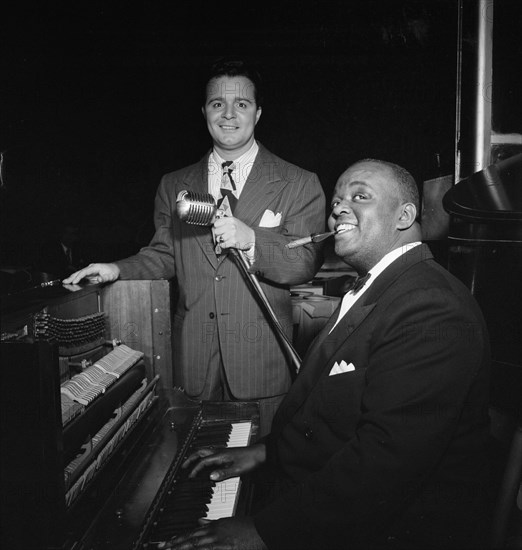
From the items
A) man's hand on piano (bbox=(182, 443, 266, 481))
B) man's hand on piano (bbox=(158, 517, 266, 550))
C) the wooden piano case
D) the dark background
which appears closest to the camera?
the wooden piano case

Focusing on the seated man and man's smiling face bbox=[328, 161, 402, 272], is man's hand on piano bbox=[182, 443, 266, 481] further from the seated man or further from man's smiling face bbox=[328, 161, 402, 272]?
man's smiling face bbox=[328, 161, 402, 272]

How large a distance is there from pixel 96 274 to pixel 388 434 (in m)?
1.53

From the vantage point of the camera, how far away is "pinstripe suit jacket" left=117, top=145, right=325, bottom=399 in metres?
2.98

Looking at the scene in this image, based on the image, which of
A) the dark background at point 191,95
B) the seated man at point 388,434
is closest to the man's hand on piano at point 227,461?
the seated man at point 388,434

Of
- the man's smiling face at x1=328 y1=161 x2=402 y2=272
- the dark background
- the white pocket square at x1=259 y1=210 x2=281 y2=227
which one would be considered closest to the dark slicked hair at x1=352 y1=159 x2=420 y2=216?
the man's smiling face at x1=328 y1=161 x2=402 y2=272

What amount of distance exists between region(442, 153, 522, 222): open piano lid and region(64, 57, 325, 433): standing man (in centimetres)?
80

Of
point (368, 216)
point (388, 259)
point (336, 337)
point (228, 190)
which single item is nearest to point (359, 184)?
point (368, 216)

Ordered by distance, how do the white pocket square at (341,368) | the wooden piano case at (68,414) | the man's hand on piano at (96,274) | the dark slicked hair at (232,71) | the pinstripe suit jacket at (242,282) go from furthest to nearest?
the dark slicked hair at (232,71), the pinstripe suit jacket at (242,282), the man's hand on piano at (96,274), the white pocket square at (341,368), the wooden piano case at (68,414)

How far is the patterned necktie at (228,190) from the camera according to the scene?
310 centimetres

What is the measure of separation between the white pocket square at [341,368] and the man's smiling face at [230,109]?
1724 millimetres

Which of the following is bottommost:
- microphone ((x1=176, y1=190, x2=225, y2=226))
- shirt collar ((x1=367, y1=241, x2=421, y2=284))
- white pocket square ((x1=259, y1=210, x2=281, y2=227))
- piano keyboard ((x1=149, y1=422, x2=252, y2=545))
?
piano keyboard ((x1=149, y1=422, x2=252, y2=545))

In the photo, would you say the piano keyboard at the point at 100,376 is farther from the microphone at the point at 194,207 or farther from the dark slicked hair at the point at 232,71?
the dark slicked hair at the point at 232,71

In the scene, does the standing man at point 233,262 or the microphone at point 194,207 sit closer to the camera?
the microphone at point 194,207

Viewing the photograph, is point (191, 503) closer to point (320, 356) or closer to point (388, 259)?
point (320, 356)
